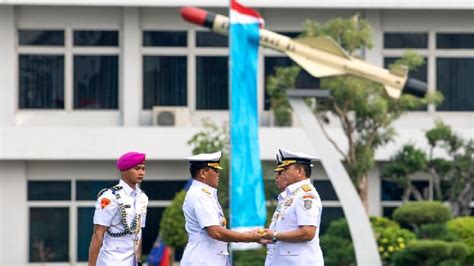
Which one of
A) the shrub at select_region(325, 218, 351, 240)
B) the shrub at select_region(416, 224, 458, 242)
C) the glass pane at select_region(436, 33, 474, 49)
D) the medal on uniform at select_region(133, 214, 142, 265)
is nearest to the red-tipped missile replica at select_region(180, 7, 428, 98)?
the shrub at select_region(325, 218, 351, 240)

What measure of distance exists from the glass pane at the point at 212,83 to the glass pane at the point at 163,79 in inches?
13.6

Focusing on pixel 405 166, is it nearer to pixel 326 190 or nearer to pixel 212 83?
pixel 326 190

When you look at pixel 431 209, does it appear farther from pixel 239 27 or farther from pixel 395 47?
pixel 395 47

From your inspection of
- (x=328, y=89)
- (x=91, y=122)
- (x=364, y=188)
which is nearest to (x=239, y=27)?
(x=328, y=89)

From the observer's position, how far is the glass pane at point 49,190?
38.1 m

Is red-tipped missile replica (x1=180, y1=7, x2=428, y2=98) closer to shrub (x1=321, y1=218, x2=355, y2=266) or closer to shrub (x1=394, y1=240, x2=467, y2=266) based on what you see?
shrub (x1=321, y1=218, x2=355, y2=266)

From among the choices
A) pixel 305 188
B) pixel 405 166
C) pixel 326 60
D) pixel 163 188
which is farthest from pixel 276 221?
pixel 163 188

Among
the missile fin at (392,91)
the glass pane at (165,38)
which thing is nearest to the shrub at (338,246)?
the missile fin at (392,91)

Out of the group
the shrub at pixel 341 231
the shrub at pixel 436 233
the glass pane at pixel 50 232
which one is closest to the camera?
the shrub at pixel 436 233

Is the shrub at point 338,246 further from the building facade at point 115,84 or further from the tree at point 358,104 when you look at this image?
the building facade at point 115,84

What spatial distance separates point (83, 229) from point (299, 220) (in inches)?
1000

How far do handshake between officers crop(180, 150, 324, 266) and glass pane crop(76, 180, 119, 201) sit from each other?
24.8 m

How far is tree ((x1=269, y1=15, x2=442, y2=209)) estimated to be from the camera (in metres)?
32.9

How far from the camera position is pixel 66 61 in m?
38.3
